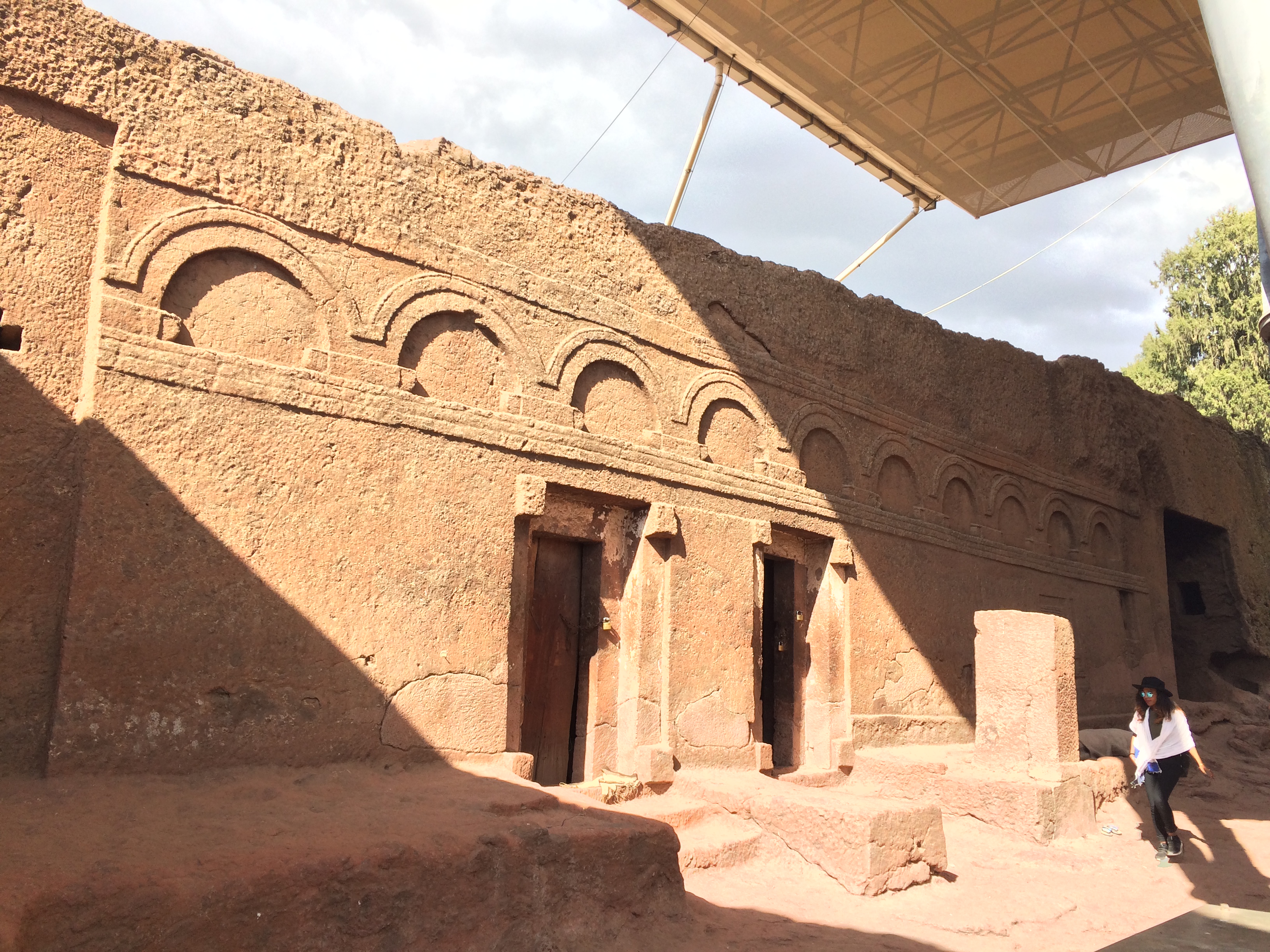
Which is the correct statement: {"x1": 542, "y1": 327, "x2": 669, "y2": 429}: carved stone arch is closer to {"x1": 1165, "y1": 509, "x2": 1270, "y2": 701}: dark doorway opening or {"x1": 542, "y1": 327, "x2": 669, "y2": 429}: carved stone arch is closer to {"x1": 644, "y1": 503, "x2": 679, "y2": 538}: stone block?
{"x1": 644, "y1": 503, "x2": 679, "y2": 538}: stone block

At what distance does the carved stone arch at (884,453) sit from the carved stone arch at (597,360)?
2756 mm

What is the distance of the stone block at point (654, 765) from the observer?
22.4ft

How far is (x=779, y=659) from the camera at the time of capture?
29.0 ft

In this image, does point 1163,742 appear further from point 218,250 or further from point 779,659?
point 218,250

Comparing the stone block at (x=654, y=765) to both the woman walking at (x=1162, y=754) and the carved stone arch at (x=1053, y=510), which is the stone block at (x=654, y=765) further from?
the carved stone arch at (x=1053, y=510)

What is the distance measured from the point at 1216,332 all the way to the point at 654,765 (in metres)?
21.8

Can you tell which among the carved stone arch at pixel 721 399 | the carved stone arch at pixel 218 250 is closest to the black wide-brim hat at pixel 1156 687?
the carved stone arch at pixel 721 399

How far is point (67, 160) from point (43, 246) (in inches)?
21.2

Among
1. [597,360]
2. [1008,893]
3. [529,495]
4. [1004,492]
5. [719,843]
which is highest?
[597,360]

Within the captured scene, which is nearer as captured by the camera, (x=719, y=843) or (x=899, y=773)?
(x=719, y=843)

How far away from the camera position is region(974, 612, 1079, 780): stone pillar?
24.3 ft

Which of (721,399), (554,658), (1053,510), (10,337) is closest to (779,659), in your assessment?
(721,399)

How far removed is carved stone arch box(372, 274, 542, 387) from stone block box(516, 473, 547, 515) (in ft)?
2.42

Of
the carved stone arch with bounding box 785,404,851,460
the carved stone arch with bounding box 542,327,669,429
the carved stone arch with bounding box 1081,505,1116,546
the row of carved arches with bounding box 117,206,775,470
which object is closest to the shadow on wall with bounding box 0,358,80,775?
the row of carved arches with bounding box 117,206,775,470
